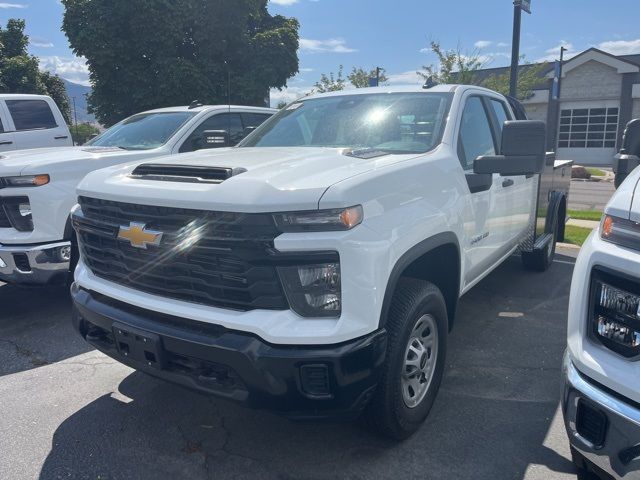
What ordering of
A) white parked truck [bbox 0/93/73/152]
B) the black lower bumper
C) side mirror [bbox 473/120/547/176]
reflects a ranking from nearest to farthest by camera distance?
the black lower bumper → side mirror [bbox 473/120/547/176] → white parked truck [bbox 0/93/73/152]

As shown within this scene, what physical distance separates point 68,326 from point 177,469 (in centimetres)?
254

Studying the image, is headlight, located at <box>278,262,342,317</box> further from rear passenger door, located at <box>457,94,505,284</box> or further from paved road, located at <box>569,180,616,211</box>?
paved road, located at <box>569,180,616,211</box>

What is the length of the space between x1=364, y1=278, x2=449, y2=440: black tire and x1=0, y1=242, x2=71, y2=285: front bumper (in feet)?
10.3

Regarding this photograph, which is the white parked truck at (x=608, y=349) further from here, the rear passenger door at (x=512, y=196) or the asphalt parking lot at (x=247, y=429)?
the rear passenger door at (x=512, y=196)

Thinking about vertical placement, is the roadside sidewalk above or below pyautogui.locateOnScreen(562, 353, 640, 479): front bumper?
below

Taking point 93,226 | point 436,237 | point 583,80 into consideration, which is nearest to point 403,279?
point 436,237

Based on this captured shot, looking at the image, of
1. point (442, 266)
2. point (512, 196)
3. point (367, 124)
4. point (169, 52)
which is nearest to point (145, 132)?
point (367, 124)

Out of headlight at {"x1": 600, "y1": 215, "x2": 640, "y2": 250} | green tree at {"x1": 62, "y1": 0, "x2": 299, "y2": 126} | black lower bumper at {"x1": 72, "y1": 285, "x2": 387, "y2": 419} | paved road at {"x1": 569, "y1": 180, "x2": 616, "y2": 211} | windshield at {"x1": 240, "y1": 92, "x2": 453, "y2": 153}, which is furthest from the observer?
green tree at {"x1": 62, "y1": 0, "x2": 299, "y2": 126}

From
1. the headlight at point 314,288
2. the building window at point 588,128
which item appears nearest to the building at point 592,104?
the building window at point 588,128

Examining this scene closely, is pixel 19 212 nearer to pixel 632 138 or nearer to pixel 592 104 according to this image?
pixel 632 138

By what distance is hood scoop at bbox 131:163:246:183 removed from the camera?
266 centimetres

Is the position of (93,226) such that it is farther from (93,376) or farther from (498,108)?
(498,108)

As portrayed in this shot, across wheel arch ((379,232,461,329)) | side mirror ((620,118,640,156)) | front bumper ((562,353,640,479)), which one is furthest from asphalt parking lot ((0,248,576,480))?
side mirror ((620,118,640,156))

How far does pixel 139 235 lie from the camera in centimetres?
271
